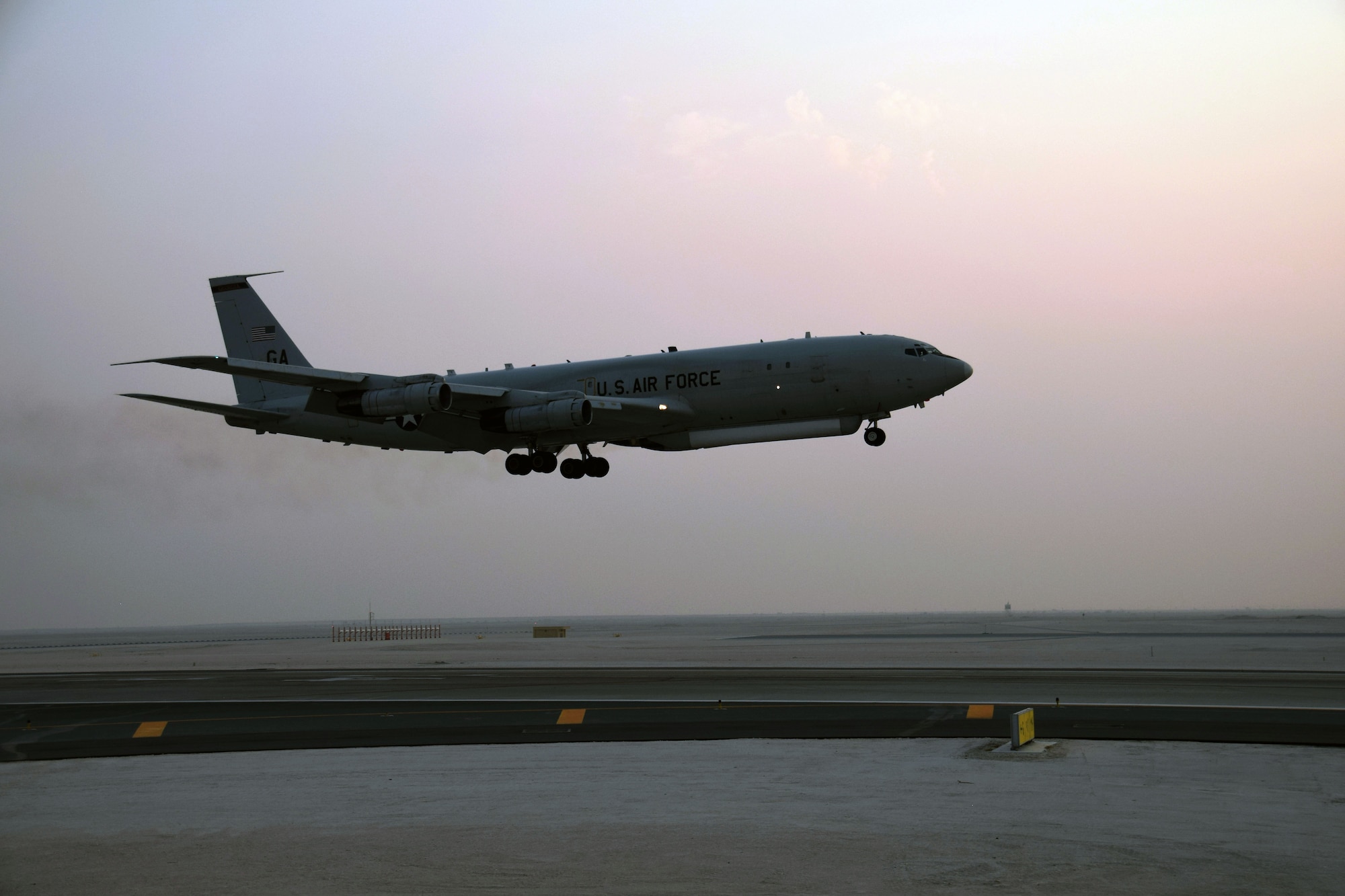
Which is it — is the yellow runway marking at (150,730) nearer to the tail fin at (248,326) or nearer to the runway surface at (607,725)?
the runway surface at (607,725)

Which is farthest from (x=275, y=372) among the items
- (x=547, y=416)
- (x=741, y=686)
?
(x=741, y=686)

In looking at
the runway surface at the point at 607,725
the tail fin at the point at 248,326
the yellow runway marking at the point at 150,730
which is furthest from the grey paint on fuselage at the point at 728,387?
the yellow runway marking at the point at 150,730

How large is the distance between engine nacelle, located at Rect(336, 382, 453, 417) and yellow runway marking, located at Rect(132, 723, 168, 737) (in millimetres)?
19306

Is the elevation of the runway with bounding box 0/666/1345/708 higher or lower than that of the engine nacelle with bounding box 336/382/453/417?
lower

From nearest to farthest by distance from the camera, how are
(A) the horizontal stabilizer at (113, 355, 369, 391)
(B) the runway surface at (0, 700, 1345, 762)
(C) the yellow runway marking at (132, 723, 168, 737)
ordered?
(B) the runway surface at (0, 700, 1345, 762) < (C) the yellow runway marking at (132, 723, 168, 737) < (A) the horizontal stabilizer at (113, 355, 369, 391)

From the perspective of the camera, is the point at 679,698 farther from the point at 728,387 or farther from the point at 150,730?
the point at 728,387

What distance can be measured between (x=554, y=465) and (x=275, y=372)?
1247 cm

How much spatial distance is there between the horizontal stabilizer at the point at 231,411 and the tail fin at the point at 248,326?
15.8 ft

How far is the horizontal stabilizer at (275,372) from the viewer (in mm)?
40625

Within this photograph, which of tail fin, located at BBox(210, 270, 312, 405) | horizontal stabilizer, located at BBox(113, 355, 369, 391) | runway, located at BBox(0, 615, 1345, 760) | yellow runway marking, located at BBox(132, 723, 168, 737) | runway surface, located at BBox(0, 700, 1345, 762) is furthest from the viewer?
tail fin, located at BBox(210, 270, 312, 405)

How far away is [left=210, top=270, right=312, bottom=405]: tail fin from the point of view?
56344 millimetres

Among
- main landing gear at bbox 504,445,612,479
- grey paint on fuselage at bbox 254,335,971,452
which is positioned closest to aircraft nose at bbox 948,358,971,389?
grey paint on fuselage at bbox 254,335,971,452

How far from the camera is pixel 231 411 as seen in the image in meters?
50.7

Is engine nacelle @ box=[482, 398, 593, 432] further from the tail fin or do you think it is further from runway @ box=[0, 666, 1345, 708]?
the tail fin
